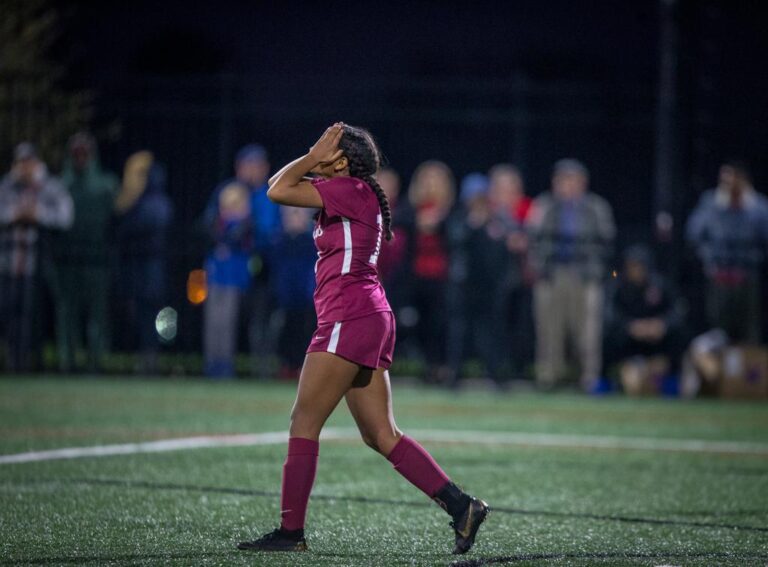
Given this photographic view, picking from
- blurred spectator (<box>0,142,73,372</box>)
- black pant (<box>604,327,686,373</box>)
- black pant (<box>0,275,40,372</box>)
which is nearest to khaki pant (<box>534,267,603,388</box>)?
black pant (<box>604,327,686,373</box>)

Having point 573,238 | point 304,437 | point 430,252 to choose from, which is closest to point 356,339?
point 304,437

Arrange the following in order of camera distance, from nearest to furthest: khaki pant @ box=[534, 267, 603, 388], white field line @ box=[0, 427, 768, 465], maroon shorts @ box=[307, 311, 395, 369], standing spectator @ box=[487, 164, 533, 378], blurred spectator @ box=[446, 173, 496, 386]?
maroon shorts @ box=[307, 311, 395, 369], white field line @ box=[0, 427, 768, 465], blurred spectator @ box=[446, 173, 496, 386], standing spectator @ box=[487, 164, 533, 378], khaki pant @ box=[534, 267, 603, 388]

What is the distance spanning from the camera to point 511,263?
643 inches

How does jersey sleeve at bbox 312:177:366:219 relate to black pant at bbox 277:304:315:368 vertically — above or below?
above

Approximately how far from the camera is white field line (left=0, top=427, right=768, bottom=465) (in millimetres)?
9766

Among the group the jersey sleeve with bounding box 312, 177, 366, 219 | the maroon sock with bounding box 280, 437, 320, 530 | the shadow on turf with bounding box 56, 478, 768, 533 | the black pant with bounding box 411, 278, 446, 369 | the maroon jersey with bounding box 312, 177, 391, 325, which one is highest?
the jersey sleeve with bounding box 312, 177, 366, 219

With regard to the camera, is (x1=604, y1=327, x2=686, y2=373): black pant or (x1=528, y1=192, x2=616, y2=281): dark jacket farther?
(x1=604, y1=327, x2=686, y2=373): black pant

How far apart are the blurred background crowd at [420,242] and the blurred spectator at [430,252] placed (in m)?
0.03

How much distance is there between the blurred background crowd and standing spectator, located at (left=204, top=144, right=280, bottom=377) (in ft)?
0.08

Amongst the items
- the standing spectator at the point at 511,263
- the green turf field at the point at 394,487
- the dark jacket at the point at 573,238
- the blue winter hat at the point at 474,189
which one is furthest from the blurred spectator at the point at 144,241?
the dark jacket at the point at 573,238

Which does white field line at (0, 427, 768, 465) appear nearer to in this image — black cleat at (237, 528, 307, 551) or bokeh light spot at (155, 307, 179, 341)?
black cleat at (237, 528, 307, 551)

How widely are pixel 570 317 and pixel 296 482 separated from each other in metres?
10.9

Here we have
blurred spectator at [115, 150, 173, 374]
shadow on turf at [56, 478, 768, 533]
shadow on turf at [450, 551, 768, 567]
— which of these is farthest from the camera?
blurred spectator at [115, 150, 173, 374]

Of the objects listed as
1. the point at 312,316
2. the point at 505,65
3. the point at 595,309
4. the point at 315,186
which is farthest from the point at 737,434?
the point at 505,65
